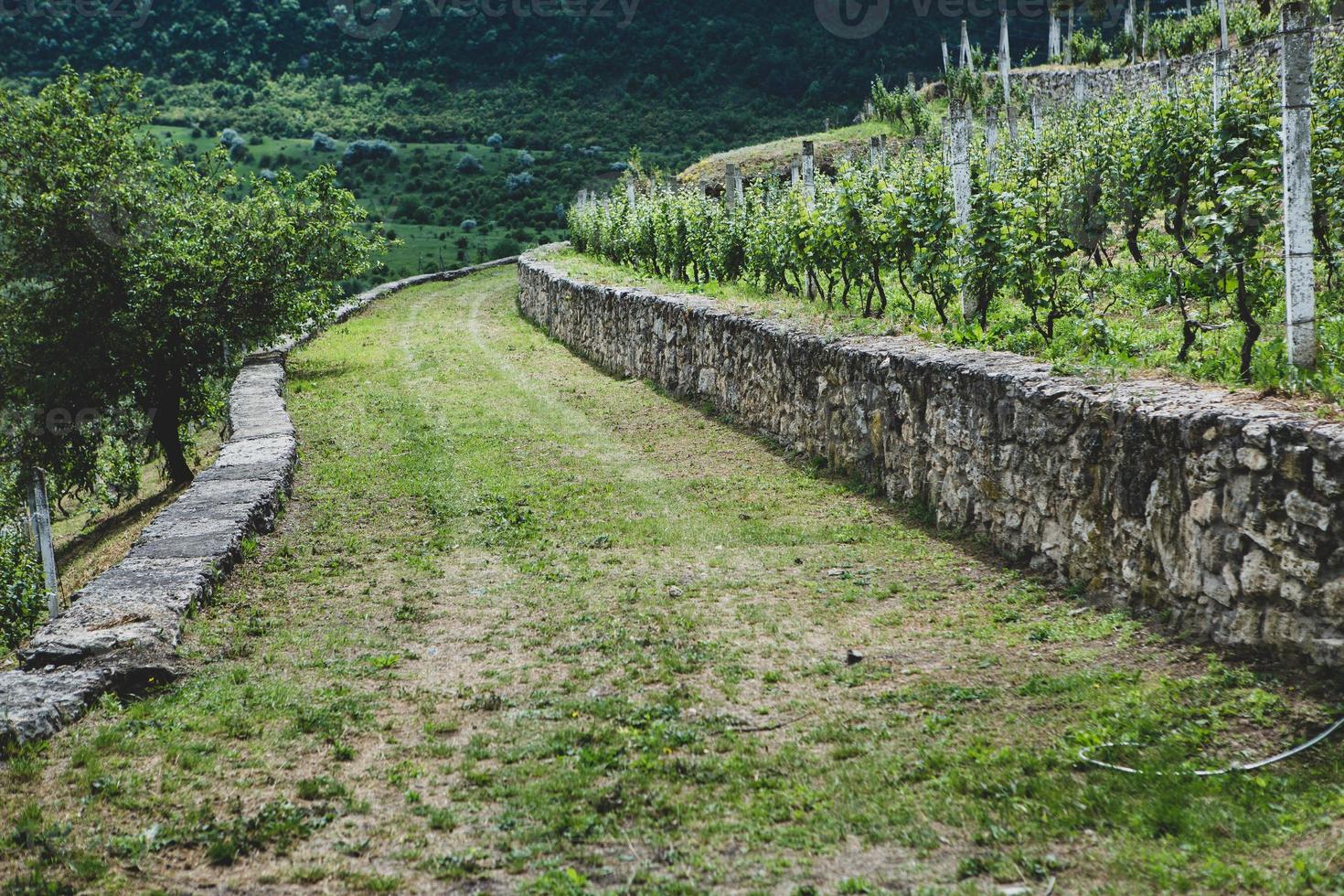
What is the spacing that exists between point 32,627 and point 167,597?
9735mm

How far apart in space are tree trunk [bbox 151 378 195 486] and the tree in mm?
22

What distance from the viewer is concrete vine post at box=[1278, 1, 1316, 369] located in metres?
5.45

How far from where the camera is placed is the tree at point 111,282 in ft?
46.8

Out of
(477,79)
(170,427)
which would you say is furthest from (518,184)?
(170,427)

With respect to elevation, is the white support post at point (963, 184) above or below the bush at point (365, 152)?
below

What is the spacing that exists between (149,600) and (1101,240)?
10656 mm

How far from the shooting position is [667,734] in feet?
15.7

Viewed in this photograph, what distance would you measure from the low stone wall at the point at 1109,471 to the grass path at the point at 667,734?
0.75ft

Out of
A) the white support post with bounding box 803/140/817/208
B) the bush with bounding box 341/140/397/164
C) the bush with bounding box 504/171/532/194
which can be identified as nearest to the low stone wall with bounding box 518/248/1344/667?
the white support post with bounding box 803/140/817/208

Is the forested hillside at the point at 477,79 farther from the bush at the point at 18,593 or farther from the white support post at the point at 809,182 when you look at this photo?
the white support post at the point at 809,182

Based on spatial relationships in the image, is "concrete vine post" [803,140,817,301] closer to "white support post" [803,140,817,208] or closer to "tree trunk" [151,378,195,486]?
"white support post" [803,140,817,208]

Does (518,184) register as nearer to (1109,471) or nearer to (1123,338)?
(1123,338)

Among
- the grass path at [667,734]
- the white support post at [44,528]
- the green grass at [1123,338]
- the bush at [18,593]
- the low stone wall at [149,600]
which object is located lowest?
the bush at [18,593]

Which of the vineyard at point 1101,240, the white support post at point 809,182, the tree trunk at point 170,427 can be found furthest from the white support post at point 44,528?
the white support post at point 809,182
